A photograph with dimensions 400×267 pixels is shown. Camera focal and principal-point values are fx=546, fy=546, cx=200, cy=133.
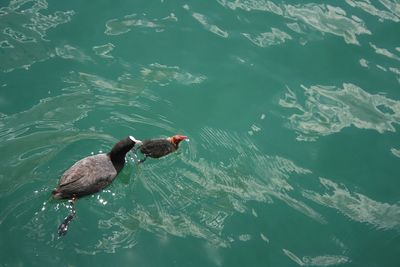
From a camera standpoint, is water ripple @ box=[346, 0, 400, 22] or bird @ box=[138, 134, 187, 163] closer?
bird @ box=[138, 134, 187, 163]

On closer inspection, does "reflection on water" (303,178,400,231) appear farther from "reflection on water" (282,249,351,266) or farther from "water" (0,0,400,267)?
"reflection on water" (282,249,351,266)

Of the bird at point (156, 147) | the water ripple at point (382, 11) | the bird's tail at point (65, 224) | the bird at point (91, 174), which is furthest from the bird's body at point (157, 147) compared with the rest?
the water ripple at point (382, 11)

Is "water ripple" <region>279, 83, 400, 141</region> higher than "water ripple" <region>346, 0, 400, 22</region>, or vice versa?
"water ripple" <region>346, 0, 400, 22</region>

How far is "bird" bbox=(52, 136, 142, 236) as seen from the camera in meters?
7.73

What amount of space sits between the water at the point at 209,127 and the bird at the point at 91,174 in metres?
0.18

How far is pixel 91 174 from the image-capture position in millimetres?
8031

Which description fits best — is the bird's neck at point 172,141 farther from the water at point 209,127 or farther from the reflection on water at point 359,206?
the reflection on water at point 359,206

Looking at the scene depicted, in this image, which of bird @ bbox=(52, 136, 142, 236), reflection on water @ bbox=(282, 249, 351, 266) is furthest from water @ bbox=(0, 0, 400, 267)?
bird @ bbox=(52, 136, 142, 236)

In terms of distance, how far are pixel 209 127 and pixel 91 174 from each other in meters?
2.76

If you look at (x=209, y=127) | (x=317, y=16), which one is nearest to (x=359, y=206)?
(x=209, y=127)

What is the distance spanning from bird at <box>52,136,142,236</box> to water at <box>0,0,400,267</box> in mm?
179

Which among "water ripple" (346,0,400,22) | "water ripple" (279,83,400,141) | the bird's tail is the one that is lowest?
the bird's tail

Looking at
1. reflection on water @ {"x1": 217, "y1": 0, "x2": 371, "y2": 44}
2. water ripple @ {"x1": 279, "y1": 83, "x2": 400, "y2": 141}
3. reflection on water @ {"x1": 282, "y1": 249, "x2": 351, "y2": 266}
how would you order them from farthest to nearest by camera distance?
1. reflection on water @ {"x1": 217, "y1": 0, "x2": 371, "y2": 44}
2. water ripple @ {"x1": 279, "y1": 83, "x2": 400, "y2": 141}
3. reflection on water @ {"x1": 282, "y1": 249, "x2": 351, "y2": 266}

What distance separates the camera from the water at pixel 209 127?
8102mm
